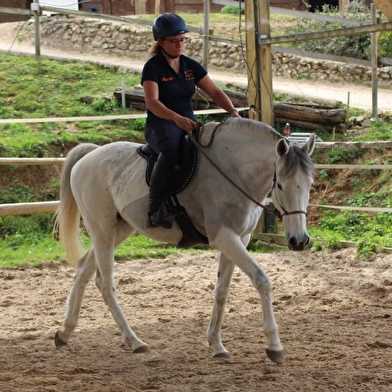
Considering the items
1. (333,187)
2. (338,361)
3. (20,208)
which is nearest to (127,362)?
(338,361)

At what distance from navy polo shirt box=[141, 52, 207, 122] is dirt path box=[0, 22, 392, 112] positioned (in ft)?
30.2

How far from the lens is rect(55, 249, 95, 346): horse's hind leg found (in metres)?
6.45

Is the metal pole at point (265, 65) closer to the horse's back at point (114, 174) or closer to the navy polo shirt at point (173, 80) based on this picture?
the horse's back at point (114, 174)

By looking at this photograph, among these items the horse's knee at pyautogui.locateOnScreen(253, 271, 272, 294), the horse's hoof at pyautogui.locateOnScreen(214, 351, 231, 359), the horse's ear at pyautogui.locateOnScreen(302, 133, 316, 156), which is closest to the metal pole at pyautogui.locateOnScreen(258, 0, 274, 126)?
the horse's ear at pyautogui.locateOnScreen(302, 133, 316, 156)

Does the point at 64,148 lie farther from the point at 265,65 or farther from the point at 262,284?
the point at 262,284

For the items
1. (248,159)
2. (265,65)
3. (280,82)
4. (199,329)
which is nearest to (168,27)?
(248,159)

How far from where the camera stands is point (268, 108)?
34.6ft

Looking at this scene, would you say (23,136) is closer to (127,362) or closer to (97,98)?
(97,98)

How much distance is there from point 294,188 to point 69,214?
2488 millimetres

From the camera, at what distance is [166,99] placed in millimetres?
6133

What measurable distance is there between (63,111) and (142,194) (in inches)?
360

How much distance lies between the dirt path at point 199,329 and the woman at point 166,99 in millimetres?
1133

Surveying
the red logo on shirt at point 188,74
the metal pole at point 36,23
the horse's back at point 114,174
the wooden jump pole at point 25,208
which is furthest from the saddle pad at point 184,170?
the metal pole at point 36,23

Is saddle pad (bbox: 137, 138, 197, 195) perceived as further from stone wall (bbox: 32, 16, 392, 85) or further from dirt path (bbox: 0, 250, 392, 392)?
stone wall (bbox: 32, 16, 392, 85)
